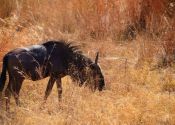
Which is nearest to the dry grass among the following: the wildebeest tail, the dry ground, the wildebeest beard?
the dry ground

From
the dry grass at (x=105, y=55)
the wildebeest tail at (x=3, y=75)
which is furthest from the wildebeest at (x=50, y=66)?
the dry grass at (x=105, y=55)

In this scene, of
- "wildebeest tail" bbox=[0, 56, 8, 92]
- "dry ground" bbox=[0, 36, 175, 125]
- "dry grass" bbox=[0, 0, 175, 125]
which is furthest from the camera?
"wildebeest tail" bbox=[0, 56, 8, 92]

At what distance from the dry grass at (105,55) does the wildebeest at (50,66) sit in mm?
174

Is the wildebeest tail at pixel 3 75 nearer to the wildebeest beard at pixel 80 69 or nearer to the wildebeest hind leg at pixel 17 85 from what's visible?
the wildebeest hind leg at pixel 17 85

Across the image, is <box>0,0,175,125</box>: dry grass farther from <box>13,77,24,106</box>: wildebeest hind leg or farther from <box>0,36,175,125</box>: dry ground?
<box>13,77,24,106</box>: wildebeest hind leg

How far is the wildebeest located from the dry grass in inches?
6.9

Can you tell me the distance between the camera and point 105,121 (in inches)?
205

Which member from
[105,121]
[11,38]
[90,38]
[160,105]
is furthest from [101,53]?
[105,121]

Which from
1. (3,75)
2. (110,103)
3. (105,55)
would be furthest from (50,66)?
(105,55)

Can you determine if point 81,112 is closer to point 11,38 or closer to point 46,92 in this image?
point 46,92

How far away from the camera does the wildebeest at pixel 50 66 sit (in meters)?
5.97

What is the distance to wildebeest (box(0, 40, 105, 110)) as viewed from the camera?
19.6 ft

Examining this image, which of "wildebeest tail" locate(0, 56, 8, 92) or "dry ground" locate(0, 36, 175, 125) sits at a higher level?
"wildebeest tail" locate(0, 56, 8, 92)

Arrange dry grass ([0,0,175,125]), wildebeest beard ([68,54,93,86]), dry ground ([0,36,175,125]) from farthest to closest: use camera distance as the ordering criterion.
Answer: wildebeest beard ([68,54,93,86])
dry grass ([0,0,175,125])
dry ground ([0,36,175,125])
